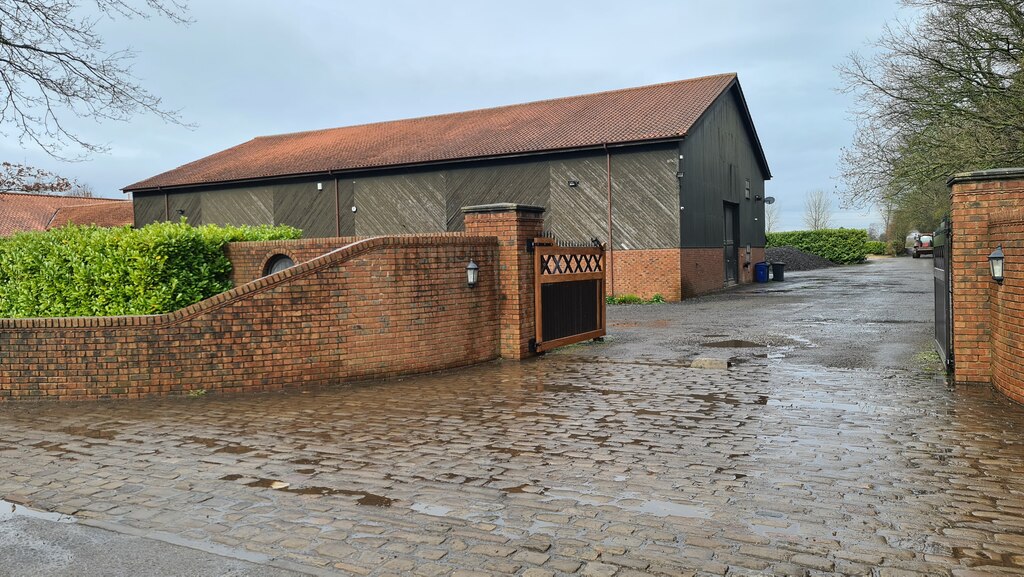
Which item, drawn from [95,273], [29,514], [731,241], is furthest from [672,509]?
[731,241]

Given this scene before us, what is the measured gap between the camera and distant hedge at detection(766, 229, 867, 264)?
52812mm

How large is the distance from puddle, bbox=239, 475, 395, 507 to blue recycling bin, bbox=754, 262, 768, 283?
31.2m

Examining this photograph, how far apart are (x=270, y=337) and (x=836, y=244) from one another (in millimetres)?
50865

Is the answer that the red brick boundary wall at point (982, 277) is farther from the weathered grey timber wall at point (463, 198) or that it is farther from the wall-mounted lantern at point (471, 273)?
the weathered grey timber wall at point (463, 198)

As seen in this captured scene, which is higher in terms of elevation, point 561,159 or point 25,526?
point 561,159

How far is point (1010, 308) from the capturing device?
7629 millimetres

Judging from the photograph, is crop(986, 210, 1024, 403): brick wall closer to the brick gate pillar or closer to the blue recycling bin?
the brick gate pillar

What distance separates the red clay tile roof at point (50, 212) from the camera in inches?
1686

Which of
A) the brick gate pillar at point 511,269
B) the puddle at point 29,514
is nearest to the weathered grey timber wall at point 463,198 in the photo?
the brick gate pillar at point 511,269

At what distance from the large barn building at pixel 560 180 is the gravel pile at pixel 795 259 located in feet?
42.7

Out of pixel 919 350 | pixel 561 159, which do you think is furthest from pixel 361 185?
pixel 919 350

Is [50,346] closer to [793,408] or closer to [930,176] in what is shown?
[793,408]

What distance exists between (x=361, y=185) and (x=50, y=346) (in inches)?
813

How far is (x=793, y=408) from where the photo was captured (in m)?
→ 7.64
